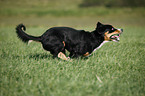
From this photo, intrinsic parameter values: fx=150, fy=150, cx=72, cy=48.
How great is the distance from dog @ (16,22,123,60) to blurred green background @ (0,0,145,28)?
58.1ft

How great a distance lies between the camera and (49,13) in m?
24.5

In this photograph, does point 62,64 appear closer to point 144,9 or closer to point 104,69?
point 104,69

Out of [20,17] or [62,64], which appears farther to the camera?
[20,17]

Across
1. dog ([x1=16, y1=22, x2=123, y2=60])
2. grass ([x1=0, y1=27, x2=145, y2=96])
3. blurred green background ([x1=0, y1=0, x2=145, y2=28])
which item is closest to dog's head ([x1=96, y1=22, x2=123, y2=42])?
dog ([x1=16, y1=22, x2=123, y2=60])

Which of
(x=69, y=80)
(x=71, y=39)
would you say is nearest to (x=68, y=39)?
(x=71, y=39)

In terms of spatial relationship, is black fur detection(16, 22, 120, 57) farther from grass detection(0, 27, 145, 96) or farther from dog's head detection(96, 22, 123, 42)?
grass detection(0, 27, 145, 96)

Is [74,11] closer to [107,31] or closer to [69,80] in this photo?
[107,31]

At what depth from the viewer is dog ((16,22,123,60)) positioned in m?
4.21

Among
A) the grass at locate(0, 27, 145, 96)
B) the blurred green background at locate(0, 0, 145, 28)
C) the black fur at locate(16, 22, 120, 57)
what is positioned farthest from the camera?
the blurred green background at locate(0, 0, 145, 28)

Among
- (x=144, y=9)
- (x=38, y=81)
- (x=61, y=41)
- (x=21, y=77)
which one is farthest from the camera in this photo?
(x=144, y=9)

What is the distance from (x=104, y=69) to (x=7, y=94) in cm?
221

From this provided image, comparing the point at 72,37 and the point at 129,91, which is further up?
the point at 72,37

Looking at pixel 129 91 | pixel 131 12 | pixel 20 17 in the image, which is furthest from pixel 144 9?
pixel 129 91

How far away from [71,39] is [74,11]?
69.5 ft
